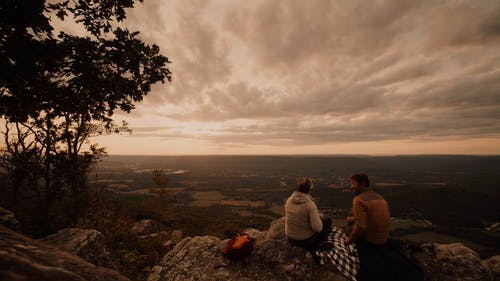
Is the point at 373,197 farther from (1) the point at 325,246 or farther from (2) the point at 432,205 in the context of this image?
(2) the point at 432,205

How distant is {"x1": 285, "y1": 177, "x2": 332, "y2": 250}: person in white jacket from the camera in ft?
20.4

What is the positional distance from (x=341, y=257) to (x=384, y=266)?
1.10 meters

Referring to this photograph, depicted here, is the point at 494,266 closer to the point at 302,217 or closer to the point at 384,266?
the point at 384,266

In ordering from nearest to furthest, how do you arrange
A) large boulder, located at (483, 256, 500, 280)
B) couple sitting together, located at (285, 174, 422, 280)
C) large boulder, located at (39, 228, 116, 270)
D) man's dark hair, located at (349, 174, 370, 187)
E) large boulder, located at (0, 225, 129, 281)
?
large boulder, located at (0, 225, 129, 281), couple sitting together, located at (285, 174, 422, 280), man's dark hair, located at (349, 174, 370, 187), large boulder, located at (39, 228, 116, 270), large boulder, located at (483, 256, 500, 280)

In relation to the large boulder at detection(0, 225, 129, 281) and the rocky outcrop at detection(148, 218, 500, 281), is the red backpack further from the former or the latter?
the large boulder at detection(0, 225, 129, 281)

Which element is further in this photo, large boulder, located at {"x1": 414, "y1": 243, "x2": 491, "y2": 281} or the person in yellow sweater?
large boulder, located at {"x1": 414, "y1": 243, "x2": 491, "y2": 281}

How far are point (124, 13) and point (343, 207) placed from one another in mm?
121763

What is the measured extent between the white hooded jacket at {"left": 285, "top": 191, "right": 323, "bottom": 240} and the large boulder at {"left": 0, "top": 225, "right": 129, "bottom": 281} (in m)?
4.58

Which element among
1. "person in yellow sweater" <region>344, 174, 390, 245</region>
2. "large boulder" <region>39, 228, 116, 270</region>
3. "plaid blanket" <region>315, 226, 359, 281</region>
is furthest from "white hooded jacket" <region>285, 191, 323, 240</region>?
"large boulder" <region>39, 228, 116, 270</region>

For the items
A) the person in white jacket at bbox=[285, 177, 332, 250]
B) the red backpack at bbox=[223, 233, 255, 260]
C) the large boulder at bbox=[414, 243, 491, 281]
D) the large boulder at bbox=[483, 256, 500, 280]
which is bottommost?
the large boulder at bbox=[483, 256, 500, 280]

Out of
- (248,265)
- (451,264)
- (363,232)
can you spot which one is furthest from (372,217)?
(451,264)

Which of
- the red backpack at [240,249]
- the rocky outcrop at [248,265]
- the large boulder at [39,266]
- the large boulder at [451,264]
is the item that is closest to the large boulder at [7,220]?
the large boulder at [39,266]

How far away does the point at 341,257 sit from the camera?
6.12 metres

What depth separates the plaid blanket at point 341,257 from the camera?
5.78 meters
